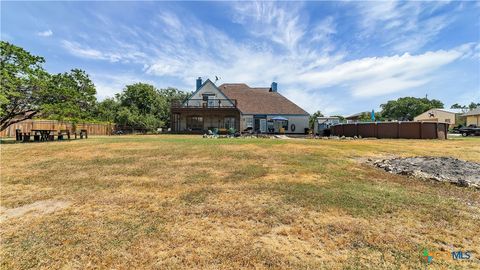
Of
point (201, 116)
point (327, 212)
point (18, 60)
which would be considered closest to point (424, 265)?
point (327, 212)

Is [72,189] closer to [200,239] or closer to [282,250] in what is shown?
[200,239]

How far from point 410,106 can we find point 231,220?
86.4m

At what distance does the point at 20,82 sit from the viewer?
49.3ft

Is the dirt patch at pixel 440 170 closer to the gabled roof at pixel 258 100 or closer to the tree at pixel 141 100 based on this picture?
the gabled roof at pixel 258 100

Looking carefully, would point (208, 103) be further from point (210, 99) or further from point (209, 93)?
point (209, 93)

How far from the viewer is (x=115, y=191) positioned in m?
5.08

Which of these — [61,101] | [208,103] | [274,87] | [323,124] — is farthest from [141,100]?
[323,124]

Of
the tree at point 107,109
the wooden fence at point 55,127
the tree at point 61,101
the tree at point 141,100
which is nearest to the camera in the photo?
the tree at point 61,101

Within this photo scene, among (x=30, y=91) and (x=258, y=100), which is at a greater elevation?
(x=258, y=100)

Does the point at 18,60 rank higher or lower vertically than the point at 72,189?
higher

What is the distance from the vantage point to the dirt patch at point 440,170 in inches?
235

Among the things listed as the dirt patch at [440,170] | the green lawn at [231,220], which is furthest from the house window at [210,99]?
the green lawn at [231,220]

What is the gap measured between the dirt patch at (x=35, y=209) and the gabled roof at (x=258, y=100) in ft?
92.8

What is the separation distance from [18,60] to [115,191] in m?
17.1
